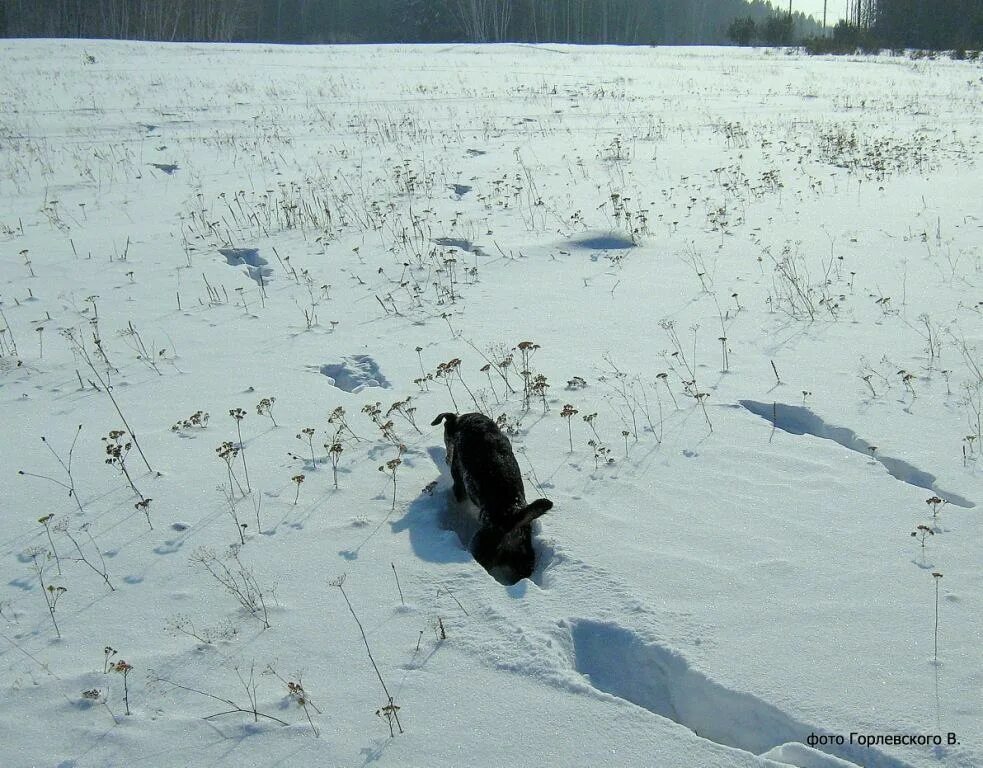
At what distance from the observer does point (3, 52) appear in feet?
91.4

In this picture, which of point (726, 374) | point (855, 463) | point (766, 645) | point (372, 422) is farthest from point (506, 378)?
point (766, 645)

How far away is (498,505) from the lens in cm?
379

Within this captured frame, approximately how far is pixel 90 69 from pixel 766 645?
1117 inches

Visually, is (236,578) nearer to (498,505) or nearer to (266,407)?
(498,505)

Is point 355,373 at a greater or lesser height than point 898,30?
lesser

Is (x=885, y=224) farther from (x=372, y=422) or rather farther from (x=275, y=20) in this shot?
(x=275, y=20)

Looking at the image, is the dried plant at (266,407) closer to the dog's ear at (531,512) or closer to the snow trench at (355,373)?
the snow trench at (355,373)

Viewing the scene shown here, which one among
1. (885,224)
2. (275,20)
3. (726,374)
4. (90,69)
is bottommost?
(726,374)

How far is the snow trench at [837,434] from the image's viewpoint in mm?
4133

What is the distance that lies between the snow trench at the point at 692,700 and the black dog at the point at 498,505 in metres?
0.58

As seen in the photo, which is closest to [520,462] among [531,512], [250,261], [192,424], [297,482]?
[531,512]

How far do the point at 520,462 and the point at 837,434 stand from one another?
6.77 ft

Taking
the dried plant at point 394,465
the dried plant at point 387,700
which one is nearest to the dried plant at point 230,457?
the dried plant at point 394,465

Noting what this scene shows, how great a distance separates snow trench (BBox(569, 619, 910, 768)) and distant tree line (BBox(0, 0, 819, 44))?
59220mm
